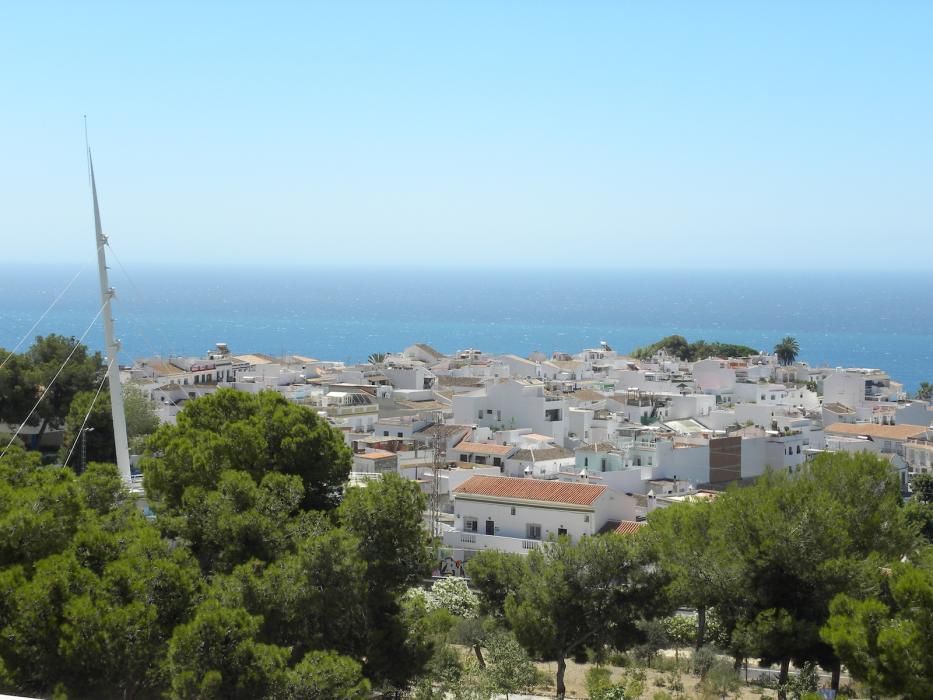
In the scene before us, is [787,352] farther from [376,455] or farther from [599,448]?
[376,455]

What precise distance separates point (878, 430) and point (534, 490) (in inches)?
936

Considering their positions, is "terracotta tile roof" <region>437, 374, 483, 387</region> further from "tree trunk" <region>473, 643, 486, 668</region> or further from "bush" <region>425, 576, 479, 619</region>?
"tree trunk" <region>473, 643, 486, 668</region>

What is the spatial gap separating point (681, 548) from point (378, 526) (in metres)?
5.06

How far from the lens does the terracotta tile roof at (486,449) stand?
119ft

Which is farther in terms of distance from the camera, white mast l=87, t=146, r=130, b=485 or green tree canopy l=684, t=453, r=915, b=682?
white mast l=87, t=146, r=130, b=485

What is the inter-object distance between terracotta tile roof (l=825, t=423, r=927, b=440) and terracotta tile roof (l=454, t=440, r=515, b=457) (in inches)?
628

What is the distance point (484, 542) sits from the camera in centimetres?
2748

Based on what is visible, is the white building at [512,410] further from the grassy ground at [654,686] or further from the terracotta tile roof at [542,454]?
the grassy ground at [654,686]

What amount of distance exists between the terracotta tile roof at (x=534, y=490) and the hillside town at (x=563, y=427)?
45 millimetres

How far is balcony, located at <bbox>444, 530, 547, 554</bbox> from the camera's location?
88.2ft

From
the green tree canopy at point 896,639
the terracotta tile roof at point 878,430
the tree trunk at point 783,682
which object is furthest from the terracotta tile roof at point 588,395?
the green tree canopy at point 896,639

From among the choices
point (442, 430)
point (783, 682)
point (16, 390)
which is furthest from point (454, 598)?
point (442, 430)

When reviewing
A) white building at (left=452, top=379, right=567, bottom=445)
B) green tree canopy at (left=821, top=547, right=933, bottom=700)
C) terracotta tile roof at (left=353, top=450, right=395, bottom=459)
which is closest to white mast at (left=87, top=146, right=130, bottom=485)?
green tree canopy at (left=821, top=547, right=933, bottom=700)

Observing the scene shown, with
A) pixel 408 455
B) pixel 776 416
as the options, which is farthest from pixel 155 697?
pixel 776 416
